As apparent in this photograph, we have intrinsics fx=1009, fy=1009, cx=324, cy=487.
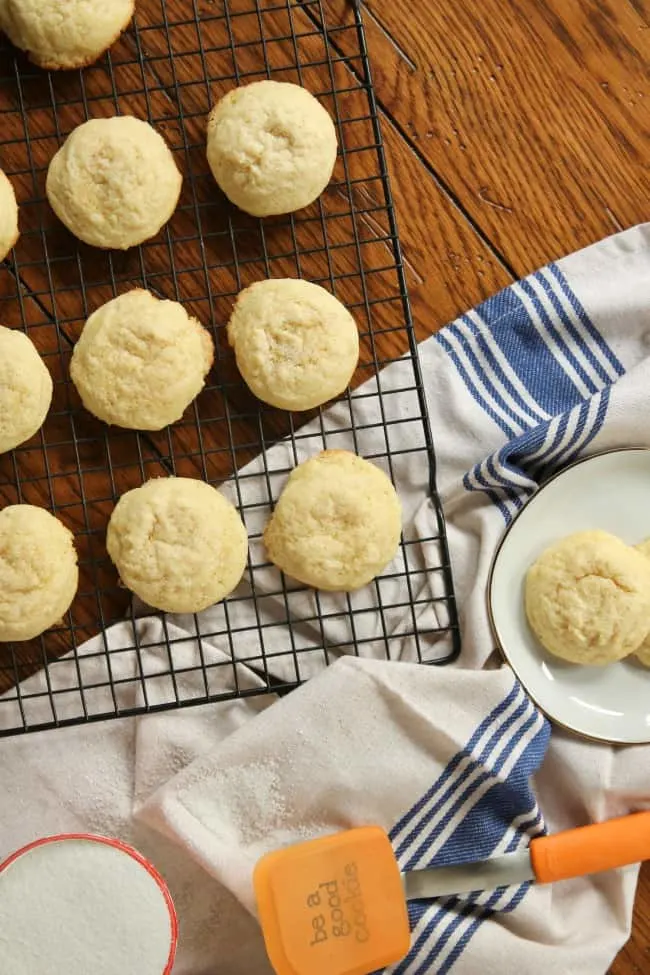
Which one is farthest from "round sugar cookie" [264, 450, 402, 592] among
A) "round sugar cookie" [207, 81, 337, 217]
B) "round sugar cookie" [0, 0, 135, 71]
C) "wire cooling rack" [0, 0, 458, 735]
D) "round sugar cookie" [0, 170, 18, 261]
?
"round sugar cookie" [0, 0, 135, 71]

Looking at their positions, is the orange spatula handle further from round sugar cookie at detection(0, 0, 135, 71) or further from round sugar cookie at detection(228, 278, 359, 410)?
round sugar cookie at detection(0, 0, 135, 71)

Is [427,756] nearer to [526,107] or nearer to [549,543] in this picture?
[549,543]

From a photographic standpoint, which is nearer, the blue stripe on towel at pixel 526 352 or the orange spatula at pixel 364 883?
the orange spatula at pixel 364 883

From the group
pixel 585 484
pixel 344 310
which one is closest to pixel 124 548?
pixel 344 310

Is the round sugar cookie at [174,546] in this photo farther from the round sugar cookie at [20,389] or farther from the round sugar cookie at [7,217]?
the round sugar cookie at [7,217]

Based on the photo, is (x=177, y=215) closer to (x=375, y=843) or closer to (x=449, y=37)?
(x=449, y=37)

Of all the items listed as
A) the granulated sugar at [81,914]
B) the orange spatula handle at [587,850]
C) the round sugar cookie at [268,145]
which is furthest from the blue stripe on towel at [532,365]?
the granulated sugar at [81,914]

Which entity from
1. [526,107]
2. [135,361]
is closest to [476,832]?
[135,361]
